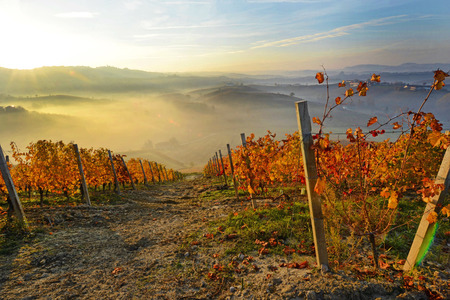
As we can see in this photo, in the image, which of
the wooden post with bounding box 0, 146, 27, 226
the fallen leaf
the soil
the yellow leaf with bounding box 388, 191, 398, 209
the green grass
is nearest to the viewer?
the fallen leaf

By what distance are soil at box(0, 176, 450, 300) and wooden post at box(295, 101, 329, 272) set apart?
1.20 ft

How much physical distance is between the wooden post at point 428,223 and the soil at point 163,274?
0.34 m

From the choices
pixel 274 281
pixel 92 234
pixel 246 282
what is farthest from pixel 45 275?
pixel 274 281

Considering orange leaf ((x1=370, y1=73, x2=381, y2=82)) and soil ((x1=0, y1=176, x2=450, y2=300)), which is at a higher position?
orange leaf ((x1=370, y1=73, x2=381, y2=82))

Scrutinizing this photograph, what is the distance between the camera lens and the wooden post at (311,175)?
136 inches

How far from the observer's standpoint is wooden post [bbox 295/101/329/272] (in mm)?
3467

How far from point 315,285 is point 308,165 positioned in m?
1.95

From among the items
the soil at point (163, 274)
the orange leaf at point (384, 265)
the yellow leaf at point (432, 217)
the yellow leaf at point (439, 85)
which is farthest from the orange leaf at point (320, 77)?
the orange leaf at point (384, 265)

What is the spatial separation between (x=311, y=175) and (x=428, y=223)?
198cm

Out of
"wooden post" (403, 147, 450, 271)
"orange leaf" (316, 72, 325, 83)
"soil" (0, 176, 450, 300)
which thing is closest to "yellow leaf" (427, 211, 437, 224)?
"wooden post" (403, 147, 450, 271)

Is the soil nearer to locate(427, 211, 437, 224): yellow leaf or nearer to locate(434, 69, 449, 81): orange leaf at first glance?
locate(427, 211, 437, 224): yellow leaf

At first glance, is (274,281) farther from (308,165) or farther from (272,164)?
(272,164)

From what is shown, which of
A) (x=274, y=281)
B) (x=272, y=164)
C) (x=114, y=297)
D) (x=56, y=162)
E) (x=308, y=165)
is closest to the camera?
(x=308, y=165)

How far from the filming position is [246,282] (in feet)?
13.3
